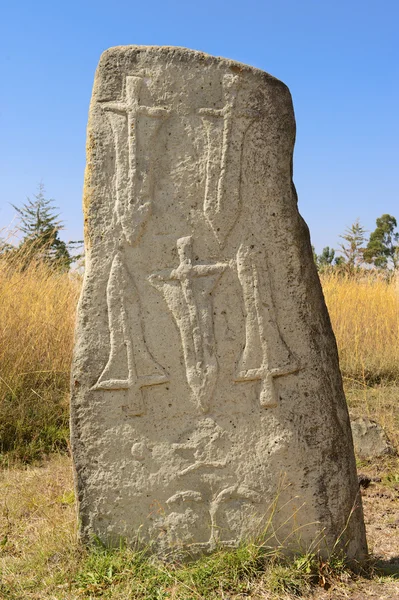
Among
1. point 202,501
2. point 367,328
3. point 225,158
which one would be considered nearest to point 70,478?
point 202,501

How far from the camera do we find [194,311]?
2.45 m

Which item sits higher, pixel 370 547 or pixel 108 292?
pixel 108 292

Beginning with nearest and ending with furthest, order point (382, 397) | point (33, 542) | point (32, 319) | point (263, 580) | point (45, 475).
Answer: point (263, 580), point (33, 542), point (45, 475), point (32, 319), point (382, 397)

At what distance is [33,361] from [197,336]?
2702 mm

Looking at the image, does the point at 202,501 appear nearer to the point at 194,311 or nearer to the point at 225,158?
the point at 194,311

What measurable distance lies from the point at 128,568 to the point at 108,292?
1.03m

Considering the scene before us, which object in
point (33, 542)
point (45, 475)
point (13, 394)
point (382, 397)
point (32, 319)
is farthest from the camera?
point (382, 397)

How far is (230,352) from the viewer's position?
2457 mm

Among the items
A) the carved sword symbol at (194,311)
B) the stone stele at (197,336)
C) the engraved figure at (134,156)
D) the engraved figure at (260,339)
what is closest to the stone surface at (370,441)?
the stone stele at (197,336)

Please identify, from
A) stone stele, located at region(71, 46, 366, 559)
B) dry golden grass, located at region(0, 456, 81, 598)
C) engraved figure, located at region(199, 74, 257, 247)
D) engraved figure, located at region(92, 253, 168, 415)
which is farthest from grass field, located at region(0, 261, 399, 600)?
engraved figure, located at region(199, 74, 257, 247)

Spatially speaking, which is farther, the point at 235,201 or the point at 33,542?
the point at 33,542

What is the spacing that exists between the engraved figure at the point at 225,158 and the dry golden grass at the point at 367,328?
11.5 feet

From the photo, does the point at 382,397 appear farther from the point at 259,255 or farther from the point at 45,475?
the point at 259,255

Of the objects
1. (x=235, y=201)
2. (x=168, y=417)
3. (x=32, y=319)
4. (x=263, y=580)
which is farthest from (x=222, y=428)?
(x=32, y=319)
